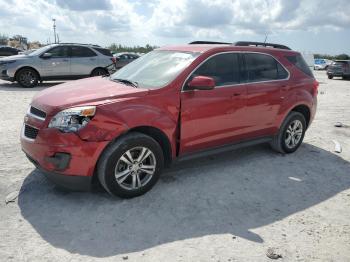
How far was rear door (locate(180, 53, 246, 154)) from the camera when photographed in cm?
457

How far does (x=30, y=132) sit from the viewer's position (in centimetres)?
412

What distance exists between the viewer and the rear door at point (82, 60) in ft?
45.6

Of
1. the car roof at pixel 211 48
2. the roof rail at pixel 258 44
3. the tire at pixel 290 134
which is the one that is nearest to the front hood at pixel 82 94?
the car roof at pixel 211 48

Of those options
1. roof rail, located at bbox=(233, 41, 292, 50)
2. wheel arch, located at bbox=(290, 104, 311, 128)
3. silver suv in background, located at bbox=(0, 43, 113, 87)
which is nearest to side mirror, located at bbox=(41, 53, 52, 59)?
silver suv in background, located at bbox=(0, 43, 113, 87)

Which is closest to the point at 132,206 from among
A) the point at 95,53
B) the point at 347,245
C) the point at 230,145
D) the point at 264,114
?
the point at 230,145

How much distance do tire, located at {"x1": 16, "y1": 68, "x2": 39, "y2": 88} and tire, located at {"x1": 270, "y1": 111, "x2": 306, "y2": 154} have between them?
395 inches

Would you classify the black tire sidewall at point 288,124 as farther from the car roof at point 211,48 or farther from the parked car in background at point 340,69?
the parked car in background at point 340,69

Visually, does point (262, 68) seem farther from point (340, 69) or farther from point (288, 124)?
point (340, 69)

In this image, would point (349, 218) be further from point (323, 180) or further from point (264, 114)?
point (264, 114)

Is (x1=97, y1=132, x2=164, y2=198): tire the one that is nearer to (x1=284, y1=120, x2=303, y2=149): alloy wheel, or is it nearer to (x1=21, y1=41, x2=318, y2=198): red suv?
(x1=21, y1=41, x2=318, y2=198): red suv

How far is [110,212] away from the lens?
3.92 metres

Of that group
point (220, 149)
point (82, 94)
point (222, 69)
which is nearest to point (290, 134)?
point (220, 149)

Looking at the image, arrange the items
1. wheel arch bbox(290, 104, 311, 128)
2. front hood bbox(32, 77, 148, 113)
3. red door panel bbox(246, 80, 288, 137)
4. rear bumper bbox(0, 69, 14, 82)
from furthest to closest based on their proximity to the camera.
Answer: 1. rear bumper bbox(0, 69, 14, 82)
2. wheel arch bbox(290, 104, 311, 128)
3. red door panel bbox(246, 80, 288, 137)
4. front hood bbox(32, 77, 148, 113)

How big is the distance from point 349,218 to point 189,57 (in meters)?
2.69
